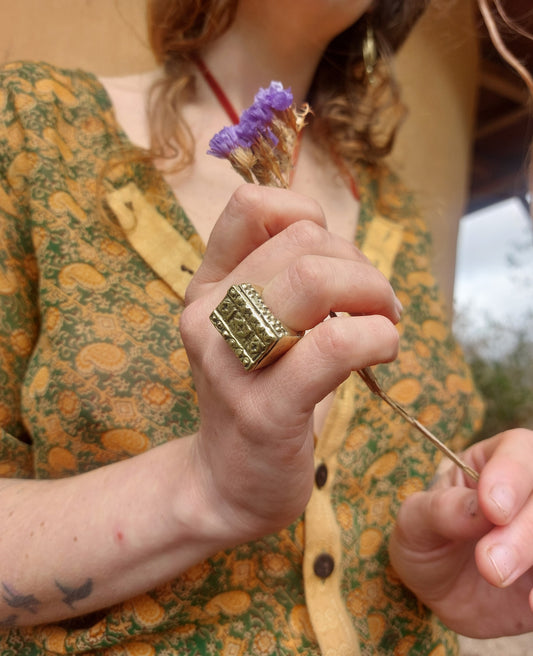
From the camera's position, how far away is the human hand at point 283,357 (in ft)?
1.18

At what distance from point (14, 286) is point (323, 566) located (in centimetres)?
46

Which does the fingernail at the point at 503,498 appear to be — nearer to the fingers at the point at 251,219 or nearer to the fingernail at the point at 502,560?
the fingernail at the point at 502,560

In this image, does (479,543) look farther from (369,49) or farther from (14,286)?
(369,49)

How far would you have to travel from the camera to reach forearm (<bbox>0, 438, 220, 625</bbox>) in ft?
1.55

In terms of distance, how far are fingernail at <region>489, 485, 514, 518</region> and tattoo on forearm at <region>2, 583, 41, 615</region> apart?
0.40 metres

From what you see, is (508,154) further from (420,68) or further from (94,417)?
(94,417)

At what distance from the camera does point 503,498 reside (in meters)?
0.41

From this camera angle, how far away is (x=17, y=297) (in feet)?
2.12

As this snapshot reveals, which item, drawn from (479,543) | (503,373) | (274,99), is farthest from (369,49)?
(503,373)

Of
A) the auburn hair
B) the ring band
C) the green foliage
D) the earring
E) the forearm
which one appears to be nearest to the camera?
the ring band

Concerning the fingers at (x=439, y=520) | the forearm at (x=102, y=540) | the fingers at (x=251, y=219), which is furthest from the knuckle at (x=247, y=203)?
the fingers at (x=439, y=520)

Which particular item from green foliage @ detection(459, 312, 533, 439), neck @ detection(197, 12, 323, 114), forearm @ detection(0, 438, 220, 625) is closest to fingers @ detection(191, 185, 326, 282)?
forearm @ detection(0, 438, 220, 625)

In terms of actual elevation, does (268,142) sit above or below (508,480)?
above

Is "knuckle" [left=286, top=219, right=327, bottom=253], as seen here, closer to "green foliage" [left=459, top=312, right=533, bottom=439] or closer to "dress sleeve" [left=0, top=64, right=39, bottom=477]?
"dress sleeve" [left=0, top=64, right=39, bottom=477]
